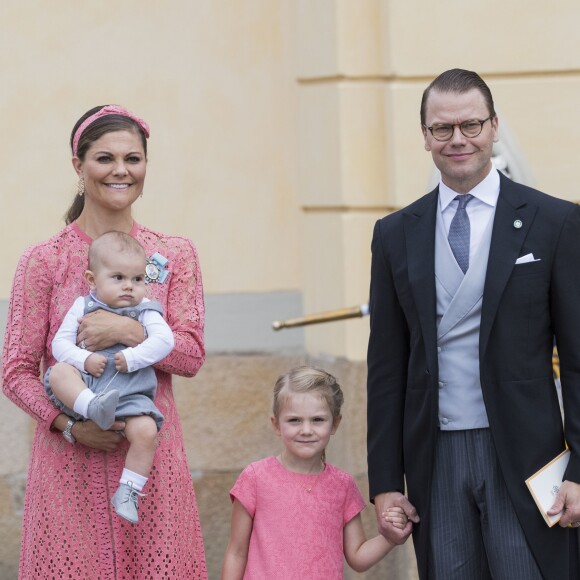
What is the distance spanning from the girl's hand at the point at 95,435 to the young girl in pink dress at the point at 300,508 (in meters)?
0.59

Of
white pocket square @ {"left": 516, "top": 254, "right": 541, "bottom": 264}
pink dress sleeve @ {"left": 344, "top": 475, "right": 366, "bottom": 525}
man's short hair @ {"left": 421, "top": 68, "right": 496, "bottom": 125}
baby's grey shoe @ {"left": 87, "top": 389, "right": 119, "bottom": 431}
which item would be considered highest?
man's short hair @ {"left": 421, "top": 68, "right": 496, "bottom": 125}

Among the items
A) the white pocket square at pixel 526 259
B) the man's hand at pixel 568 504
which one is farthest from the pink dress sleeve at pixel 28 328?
the man's hand at pixel 568 504

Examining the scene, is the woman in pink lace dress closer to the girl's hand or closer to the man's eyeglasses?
the girl's hand

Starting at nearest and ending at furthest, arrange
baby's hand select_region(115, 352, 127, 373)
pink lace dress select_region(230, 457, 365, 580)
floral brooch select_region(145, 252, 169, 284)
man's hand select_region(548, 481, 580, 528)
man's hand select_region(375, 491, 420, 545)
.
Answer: man's hand select_region(548, 481, 580, 528), baby's hand select_region(115, 352, 127, 373), man's hand select_region(375, 491, 420, 545), floral brooch select_region(145, 252, 169, 284), pink lace dress select_region(230, 457, 365, 580)

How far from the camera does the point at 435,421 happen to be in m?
3.77

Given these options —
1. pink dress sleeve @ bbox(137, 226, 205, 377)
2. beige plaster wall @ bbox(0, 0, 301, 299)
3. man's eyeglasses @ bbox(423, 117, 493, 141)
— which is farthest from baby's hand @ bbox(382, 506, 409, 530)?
beige plaster wall @ bbox(0, 0, 301, 299)

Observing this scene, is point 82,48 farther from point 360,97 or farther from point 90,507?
point 90,507

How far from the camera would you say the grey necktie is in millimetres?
3795

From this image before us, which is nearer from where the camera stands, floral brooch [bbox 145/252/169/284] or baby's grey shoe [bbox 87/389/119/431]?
baby's grey shoe [bbox 87/389/119/431]

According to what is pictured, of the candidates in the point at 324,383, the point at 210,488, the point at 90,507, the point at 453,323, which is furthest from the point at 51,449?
the point at 210,488

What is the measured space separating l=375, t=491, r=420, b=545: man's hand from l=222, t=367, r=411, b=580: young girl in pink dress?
0.94 ft

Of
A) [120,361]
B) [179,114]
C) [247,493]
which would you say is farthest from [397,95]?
[120,361]

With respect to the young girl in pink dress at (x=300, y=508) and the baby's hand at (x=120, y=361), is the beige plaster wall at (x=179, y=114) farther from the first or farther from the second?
the baby's hand at (x=120, y=361)

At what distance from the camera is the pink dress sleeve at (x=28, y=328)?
395 centimetres
